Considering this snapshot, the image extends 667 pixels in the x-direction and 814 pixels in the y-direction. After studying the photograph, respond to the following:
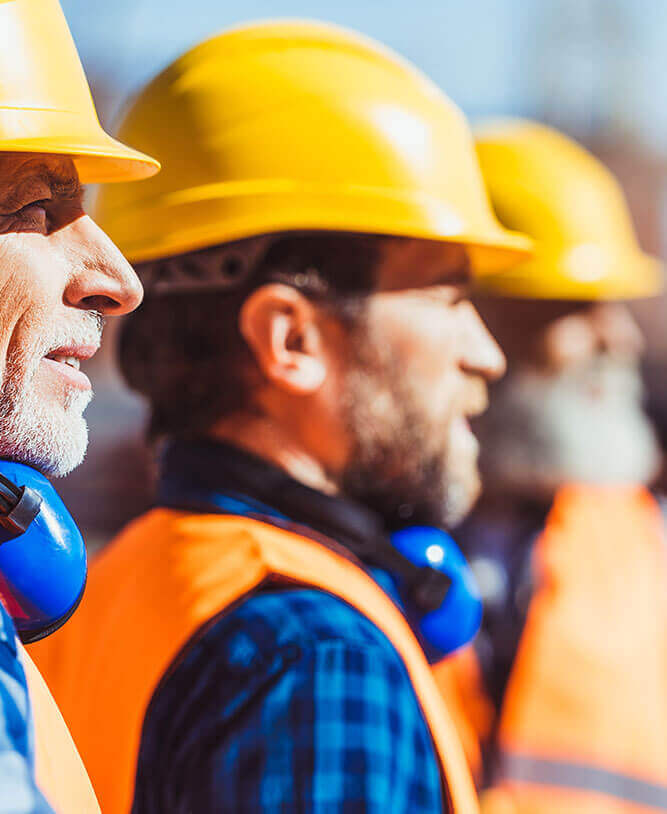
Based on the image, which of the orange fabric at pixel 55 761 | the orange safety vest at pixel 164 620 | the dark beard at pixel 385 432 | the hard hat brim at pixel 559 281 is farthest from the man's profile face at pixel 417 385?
the hard hat brim at pixel 559 281

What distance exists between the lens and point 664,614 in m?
4.11

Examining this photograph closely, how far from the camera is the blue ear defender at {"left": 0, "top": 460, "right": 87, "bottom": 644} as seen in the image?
3.61 ft

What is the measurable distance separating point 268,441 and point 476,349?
1.51ft

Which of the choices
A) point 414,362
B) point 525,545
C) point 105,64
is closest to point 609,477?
point 525,545

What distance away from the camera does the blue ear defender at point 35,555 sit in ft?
3.61

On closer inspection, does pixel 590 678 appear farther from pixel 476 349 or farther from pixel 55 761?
pixel 55 761

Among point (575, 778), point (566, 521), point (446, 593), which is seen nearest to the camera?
point (446, 593)

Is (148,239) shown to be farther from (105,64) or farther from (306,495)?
(105,64)

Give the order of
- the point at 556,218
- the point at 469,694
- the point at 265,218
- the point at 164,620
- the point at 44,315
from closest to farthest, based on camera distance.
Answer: the point at 44,315
the point at 164,620
the point at 265,218
the point at 469,694
the point at 556,218

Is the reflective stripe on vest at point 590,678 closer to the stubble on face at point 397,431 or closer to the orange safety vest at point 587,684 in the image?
the orange safety vest at point 587,684

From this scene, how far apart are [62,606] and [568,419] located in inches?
141

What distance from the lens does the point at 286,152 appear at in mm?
1986

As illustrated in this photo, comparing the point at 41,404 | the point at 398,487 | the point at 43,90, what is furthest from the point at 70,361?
the point at 398,487

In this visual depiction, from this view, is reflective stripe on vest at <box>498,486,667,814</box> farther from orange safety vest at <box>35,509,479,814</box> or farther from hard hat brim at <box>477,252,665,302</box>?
orange safety vest at <box>35,509,479,814</box>
